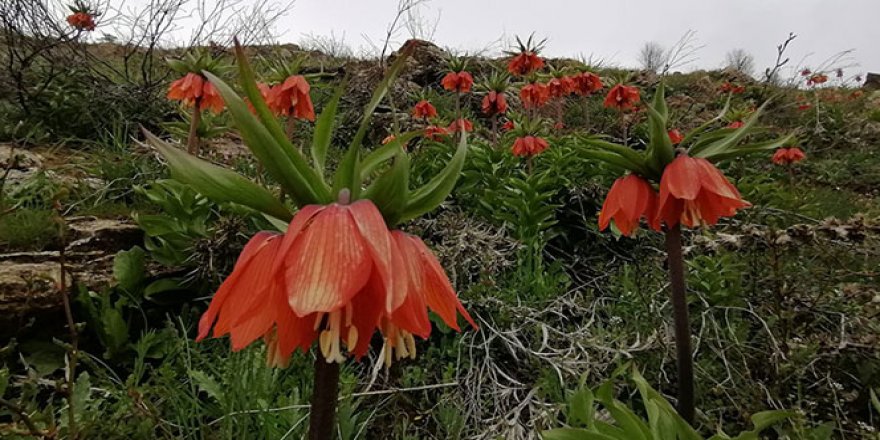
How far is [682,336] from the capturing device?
1.35 meters

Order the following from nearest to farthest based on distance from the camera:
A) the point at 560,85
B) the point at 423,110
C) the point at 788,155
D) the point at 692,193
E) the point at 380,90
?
the point at 380,90 → the point at 692,193 → the point at 423,110 → the point at 788,155 → the point at 560,85

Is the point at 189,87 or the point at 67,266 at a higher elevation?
the point at 189,87

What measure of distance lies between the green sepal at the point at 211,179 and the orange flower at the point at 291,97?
7.43 ft

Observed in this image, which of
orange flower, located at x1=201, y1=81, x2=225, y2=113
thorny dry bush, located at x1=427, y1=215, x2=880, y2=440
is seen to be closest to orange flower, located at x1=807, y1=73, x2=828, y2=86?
thorny dry bush, located at x1=427, y1=215, x2=880, y2=440

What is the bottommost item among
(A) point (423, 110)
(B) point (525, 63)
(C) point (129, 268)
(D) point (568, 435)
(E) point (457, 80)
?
(D) point (568, 435)

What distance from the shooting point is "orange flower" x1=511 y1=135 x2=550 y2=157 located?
3.97 m

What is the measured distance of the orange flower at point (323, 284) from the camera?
644mm

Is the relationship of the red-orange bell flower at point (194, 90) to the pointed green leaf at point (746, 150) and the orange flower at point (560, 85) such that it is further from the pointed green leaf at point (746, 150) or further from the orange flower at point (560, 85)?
the orange flower at point (560, 85)

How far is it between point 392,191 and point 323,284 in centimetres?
16

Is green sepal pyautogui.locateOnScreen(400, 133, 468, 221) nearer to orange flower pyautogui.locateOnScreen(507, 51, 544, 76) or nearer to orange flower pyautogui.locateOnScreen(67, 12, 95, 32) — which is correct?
orange flower pyautogui.locateOnScreen(507, 51, 544, 76)

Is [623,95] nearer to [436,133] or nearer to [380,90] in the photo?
[436,133]

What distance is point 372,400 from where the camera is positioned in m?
1.89

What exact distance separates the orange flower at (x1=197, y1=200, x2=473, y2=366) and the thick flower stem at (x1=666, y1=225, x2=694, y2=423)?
34.9 inches

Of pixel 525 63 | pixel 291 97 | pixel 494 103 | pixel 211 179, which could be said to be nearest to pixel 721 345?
pixel 211 179
